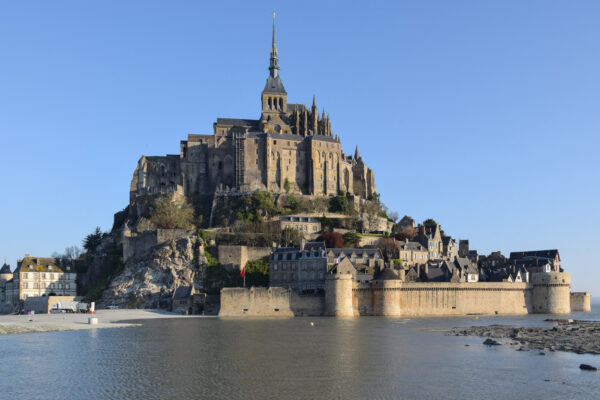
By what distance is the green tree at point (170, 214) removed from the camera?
80312mm

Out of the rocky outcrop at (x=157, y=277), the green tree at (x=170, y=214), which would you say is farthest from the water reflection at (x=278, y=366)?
the green tree at (x=170, y=214)

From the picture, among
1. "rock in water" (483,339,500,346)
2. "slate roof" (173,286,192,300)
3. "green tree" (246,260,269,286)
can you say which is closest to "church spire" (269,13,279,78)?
"green tree" (246,260,269,286)

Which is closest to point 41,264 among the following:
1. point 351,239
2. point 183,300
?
point 183,300

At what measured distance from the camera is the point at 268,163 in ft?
293

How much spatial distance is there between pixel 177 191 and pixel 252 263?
23.2 meters

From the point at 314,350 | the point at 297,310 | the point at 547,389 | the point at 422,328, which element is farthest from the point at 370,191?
the point at 547,389

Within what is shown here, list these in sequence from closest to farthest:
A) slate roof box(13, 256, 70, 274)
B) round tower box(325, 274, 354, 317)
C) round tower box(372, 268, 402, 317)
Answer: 1. round tower box(325, 274, 354, 317)
2. round tower box(372, 268, 402, 317)
3. slate roof box(13, 256, 70, 274)

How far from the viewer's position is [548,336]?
44.2 metres

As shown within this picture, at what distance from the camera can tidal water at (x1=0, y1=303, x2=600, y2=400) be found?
26.8 m

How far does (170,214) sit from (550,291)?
153ft

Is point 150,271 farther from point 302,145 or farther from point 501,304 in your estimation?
point 501,304

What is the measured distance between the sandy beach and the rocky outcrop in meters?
2.79

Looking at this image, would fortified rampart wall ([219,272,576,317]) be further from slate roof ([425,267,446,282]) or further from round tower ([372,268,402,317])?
slate roof ([425,267,446,282])

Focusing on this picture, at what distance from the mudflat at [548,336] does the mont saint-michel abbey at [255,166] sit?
42242 mm
